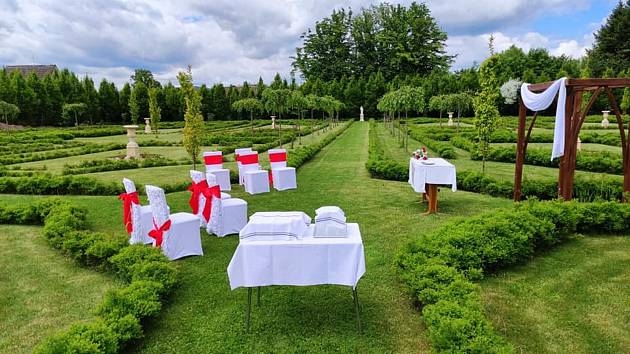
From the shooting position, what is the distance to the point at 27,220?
8.65 metres

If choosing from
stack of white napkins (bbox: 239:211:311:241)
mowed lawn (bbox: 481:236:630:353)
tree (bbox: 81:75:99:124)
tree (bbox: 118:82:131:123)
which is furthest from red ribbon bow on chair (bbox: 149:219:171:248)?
tree (bbox: 118:82:131:123)

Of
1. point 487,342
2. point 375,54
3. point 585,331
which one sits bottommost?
point 585,331

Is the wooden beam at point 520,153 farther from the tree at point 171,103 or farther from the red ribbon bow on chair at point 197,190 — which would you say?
the tree at point 171,103

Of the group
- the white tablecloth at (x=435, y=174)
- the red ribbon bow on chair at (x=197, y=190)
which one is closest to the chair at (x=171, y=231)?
the red ribbon bow on chair at (x=197, y=190)

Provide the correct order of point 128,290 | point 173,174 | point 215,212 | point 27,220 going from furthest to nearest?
1. point 173,174
2. point 27,220
3. point 215,212
4. point 128,290

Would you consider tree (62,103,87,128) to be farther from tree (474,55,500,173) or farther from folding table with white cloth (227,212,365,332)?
folding table with white cloth (227,212,365,332)

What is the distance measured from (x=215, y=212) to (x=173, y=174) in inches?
308

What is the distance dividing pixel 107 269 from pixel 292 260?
332cm

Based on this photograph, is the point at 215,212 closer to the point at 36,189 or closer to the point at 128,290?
the point at 128,290

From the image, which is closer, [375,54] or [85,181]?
[85,181]

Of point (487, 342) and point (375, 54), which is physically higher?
point (375, 54)

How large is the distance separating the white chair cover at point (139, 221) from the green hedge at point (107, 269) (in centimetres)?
46

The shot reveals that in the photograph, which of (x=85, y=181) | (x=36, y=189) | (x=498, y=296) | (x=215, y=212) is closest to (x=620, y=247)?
(x=498, y=296)

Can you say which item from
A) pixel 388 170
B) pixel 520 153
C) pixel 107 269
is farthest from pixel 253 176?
pixel 520 153
